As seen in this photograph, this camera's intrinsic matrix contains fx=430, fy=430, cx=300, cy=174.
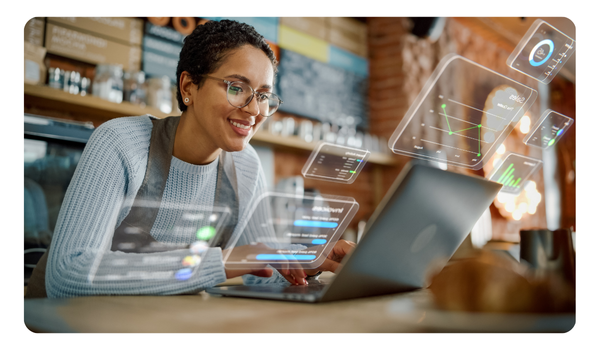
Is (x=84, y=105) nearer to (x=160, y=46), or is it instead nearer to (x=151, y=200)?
(x=160, y=46)

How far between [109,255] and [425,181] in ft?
1.37

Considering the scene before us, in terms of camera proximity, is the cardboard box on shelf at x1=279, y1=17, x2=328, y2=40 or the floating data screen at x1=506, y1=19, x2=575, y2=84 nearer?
the floating data screen at x1=506, y1=19, x2=575, y2=84

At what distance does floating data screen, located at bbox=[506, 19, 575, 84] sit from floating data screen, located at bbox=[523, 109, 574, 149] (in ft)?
0.26

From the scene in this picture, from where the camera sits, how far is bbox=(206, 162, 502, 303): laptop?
0.44 meters

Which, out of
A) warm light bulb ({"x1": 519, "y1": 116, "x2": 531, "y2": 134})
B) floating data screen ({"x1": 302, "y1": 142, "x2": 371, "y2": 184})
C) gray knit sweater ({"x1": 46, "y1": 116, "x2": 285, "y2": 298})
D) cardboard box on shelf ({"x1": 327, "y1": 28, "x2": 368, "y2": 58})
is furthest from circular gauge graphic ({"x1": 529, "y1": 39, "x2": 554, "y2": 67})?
cardboard box on shelf ({"x1": 327, "y1": 28, "x2": 368, "y2": 58})

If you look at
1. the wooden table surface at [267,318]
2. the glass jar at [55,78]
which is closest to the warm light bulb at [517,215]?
the wooden table surface at [267,318]

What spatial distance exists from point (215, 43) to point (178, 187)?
0.94 ft

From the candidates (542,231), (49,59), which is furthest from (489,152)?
(49,59)

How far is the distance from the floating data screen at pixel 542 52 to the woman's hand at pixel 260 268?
0.59 metres

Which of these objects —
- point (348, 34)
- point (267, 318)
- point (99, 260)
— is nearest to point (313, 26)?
point (348, 34)

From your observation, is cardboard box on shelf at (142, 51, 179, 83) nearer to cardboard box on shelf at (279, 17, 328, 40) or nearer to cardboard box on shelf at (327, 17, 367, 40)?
cardboard box on shelf at (279, 17, 328, 40)

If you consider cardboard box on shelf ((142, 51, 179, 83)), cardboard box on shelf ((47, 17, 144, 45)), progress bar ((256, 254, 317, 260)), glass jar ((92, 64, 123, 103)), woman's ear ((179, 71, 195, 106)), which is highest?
cardboard box on shelf ((47, 17, 144, 45))

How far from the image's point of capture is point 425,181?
445 millimetres

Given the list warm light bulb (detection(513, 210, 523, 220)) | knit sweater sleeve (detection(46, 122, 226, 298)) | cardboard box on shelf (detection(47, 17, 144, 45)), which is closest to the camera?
knit sweater sleeve (detection(46, 122, 226, 298))
